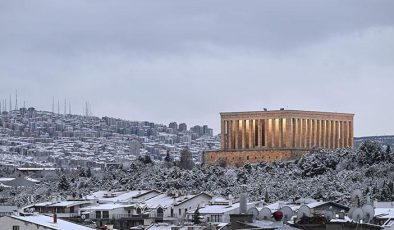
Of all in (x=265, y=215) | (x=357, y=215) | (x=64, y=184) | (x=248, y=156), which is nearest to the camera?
(x=357, y=215)

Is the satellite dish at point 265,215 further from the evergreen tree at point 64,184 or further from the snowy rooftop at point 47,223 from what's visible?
the evergreen tree at point 64,184

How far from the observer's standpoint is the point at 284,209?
2371 inches

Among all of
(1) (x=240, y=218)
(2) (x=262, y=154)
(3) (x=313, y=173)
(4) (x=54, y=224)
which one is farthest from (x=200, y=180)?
(1) (x=240, y=218)

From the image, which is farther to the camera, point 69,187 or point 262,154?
point 262,154

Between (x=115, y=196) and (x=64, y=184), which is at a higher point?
(x=64, y=184)

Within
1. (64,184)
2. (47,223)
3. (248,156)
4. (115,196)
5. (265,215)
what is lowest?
(115,196)

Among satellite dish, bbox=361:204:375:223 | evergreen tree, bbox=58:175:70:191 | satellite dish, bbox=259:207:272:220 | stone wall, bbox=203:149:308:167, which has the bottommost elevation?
evergreen tree, bbox=58:175:70:191

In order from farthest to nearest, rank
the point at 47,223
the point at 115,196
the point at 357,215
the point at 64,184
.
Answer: the point at 64,184, the point at 115,196, the point at 47,223, the point at 357,215

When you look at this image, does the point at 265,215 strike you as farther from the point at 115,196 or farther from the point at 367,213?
the point at 115,196

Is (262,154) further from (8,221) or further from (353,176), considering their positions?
(8,221)

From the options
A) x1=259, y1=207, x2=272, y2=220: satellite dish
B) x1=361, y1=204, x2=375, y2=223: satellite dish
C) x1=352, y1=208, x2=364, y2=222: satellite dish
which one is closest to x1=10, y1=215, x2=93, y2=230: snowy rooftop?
x1=259, y1=207, x2=272, y2=220: satellite dish

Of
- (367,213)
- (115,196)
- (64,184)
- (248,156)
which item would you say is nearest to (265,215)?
(367,213)

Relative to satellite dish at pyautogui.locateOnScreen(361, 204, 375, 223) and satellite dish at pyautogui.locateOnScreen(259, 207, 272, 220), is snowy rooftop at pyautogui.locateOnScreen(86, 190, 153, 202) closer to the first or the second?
satellite dish at pyautogui.locateOnScreen(259, 207, 272, 220)

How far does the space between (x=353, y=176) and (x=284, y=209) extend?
80.3m
